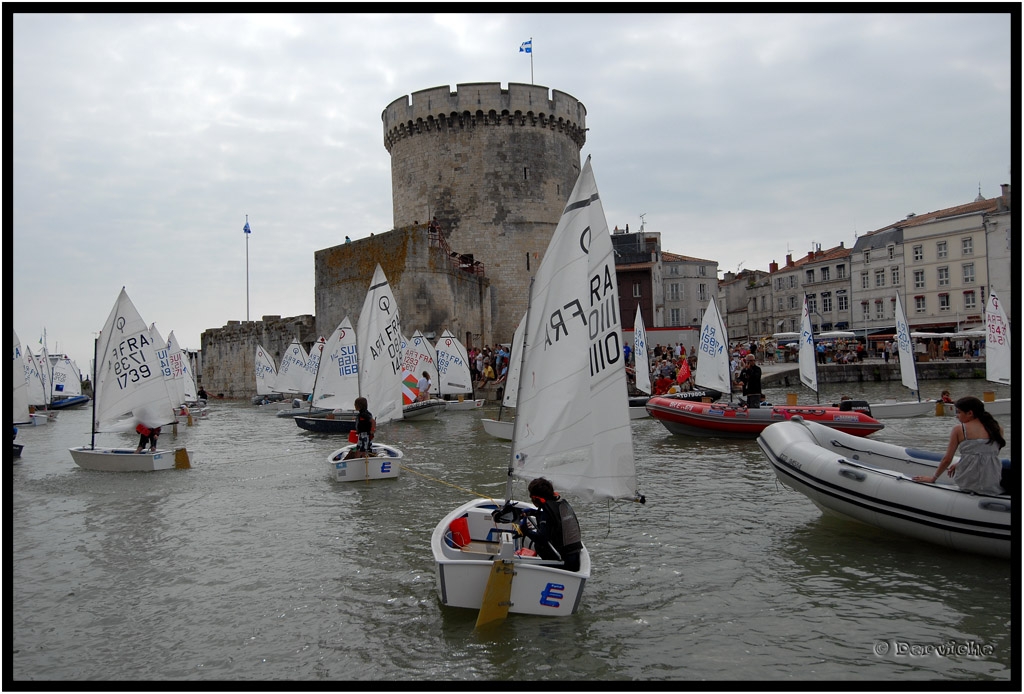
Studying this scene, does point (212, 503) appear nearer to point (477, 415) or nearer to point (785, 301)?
point (477, 415)

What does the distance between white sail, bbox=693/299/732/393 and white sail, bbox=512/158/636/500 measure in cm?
1251

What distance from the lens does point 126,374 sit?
15.4 meters

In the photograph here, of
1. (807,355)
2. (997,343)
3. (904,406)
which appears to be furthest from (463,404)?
(997,343)

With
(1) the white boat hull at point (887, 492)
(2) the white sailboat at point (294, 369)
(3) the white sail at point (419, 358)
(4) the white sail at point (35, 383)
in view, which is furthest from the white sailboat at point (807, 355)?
(4) the white sail at point (35, 383)

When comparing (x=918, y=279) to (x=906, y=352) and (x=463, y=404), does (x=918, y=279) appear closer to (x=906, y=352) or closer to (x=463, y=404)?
(x=906, y=352)

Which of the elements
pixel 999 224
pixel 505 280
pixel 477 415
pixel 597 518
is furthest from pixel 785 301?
pixel 597 518

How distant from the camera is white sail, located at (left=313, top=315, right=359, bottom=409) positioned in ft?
62.3

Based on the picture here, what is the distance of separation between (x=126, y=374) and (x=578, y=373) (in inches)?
464

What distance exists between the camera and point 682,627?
247 inches

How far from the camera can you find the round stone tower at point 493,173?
131 ft

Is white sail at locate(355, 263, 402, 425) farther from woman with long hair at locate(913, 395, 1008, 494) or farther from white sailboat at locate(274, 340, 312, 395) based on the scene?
white sailboat at locate(274, 340, 312, 395)

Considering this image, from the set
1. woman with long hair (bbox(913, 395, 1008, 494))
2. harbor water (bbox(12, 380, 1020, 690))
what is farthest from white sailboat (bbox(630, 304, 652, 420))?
woman with long hair (bbox(913, 395, 1008, 494))

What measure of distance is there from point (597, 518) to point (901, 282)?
178 ft

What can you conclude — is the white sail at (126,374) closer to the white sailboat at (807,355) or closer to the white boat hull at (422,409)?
the white boat hull at (422,409)
